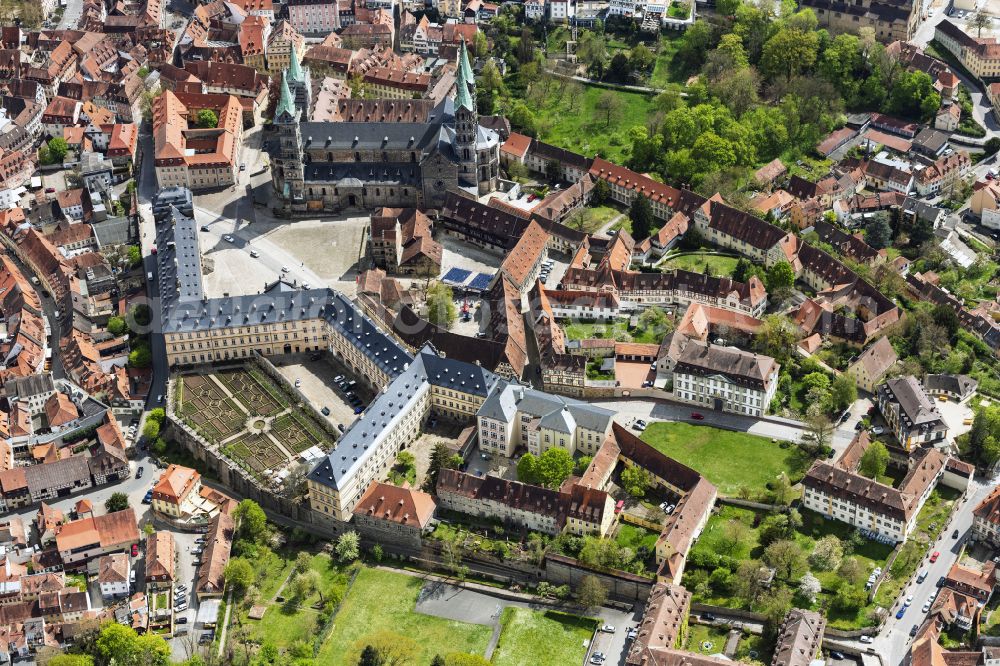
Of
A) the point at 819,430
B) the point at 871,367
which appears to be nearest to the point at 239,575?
the point at 819,430

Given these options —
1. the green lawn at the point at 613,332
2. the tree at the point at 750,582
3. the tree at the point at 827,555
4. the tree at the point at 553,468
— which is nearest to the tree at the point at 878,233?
the green lawn at the point at 613,332

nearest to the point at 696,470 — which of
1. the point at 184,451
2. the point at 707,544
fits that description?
the point at 707,544

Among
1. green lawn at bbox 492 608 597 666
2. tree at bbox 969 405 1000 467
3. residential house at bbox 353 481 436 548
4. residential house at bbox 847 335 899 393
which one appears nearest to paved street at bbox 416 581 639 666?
green lawn at bbox 492 608 597 666

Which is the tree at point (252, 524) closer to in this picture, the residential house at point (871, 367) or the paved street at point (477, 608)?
the paved street at point (477, 608)

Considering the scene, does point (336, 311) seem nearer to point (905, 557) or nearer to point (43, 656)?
point (43, 656)

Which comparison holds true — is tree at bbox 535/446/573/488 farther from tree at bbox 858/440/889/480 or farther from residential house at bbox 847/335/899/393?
residential house at bbox 847/335/899/393

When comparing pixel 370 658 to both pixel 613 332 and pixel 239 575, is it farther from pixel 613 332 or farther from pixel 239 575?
pixel 613 332
